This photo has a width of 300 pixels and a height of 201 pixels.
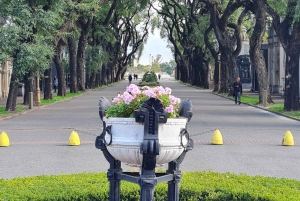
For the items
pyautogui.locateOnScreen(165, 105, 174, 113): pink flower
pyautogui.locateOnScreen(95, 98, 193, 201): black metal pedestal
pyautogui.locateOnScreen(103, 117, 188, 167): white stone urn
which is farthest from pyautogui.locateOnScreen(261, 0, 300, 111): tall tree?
pyautogui.locateOnScreen(103, 117, 188, 167): white stone urn

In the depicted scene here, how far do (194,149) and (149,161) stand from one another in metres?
9.71

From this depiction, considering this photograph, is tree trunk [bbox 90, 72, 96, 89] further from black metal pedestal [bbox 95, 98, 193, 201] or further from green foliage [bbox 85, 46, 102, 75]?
black metal pedestal [bbox 95, 98, 193, 201]

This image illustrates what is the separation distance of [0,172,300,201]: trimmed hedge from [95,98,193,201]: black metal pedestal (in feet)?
4.81

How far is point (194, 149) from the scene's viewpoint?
1638 cm

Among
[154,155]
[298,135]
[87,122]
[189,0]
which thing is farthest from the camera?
[189,0]

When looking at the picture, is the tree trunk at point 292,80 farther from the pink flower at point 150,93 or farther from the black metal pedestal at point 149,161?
the pink flower at point 150,93

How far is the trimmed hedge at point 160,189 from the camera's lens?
866cm

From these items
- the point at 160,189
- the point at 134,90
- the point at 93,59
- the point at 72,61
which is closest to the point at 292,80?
the point at 160,189

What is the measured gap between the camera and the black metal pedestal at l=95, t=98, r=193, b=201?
21.7 feet

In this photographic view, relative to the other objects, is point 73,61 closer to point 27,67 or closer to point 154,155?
point 27,67

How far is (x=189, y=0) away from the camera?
6325 cm

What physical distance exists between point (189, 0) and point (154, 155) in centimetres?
5769

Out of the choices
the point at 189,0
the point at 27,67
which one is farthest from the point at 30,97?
the point at 189,0

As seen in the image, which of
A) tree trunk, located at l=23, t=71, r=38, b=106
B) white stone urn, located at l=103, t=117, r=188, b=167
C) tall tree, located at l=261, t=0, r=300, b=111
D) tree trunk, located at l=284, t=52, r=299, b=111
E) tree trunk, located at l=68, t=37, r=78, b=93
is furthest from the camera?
tree trunk, located at l=68, t=37, r=78, b=93
